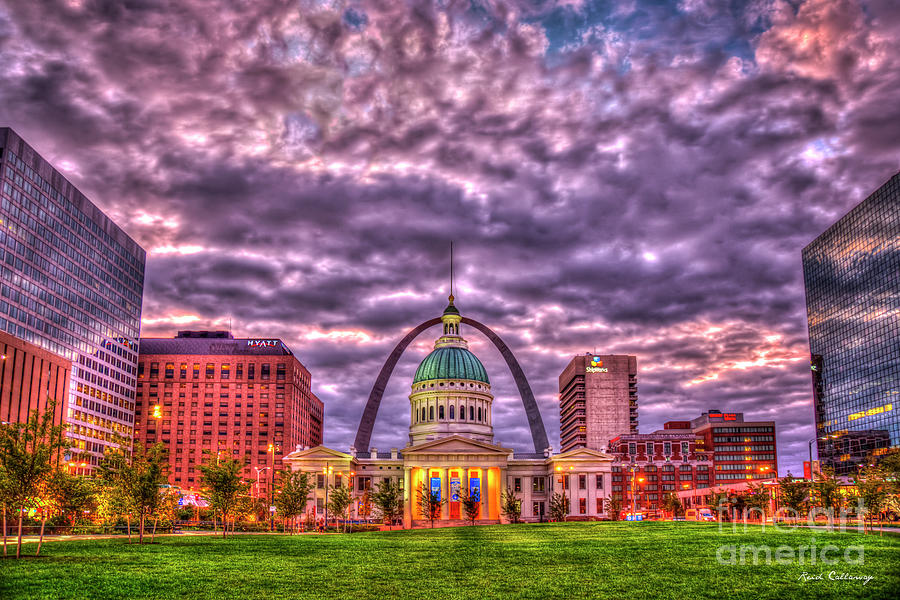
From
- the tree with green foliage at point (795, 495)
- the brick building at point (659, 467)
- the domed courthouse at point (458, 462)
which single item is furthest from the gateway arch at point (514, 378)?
the tree with green foliage at point (795, 495)

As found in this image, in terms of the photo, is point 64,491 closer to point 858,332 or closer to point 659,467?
point 659,467

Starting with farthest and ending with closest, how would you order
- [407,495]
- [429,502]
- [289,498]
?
[407,495] → [429,502] → [289,498]

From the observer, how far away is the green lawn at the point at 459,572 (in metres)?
25.5

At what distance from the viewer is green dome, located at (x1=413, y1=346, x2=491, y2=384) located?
15788 centimetres

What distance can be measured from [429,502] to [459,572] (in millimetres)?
84597

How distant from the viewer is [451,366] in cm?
15850

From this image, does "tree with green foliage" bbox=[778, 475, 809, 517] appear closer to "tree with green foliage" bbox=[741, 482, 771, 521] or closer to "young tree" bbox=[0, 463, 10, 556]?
"tree with green foliage" bbox=[741, 482, 771, 521]

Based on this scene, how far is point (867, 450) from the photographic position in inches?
6619

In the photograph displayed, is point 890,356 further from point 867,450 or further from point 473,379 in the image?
point 473,379

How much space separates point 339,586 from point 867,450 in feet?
561

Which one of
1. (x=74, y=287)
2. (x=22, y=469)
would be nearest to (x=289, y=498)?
(x=22, y=469)

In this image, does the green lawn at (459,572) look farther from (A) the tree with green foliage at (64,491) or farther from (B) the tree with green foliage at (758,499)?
(B) the tree with green foliage at (758,499)

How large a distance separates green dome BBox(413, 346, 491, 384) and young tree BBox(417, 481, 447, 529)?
28.9 metres

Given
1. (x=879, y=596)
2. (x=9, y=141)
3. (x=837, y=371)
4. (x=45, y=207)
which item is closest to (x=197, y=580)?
(x=879, y=596)
